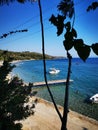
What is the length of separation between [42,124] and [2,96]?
32.9ft

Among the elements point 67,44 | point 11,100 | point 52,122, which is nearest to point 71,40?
point 67,44

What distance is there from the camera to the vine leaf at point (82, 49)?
66.6 inches

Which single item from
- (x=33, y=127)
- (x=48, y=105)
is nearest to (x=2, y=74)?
(x=33, y=127)

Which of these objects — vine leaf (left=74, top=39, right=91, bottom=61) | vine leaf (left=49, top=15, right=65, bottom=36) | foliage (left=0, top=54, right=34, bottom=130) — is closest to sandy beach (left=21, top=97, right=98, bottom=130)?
foliage (left=0, top=54, right=34, bottom=130)

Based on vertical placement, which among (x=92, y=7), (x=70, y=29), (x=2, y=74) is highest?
(x=92, y=7)

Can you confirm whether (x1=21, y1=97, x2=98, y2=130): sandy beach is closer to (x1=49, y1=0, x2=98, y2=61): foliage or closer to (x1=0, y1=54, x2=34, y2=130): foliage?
(x1=0, y1=54, x2=34, y2=130): foliage

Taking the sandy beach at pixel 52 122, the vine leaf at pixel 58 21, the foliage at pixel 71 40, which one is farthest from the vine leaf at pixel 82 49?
the sandy beach at pixel 52 122

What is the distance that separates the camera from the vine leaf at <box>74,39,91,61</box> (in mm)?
1692

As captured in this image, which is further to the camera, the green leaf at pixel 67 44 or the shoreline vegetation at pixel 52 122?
the shoreline vegetation at pixel 52 122

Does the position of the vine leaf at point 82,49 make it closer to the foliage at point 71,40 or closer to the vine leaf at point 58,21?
the foliage at point 71,40

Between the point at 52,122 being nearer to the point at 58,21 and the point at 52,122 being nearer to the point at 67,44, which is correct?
the point at 58,21

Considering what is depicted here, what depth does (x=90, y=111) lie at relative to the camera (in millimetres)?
30016

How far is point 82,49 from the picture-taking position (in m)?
1.72

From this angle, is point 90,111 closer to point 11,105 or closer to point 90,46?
point 11,105
